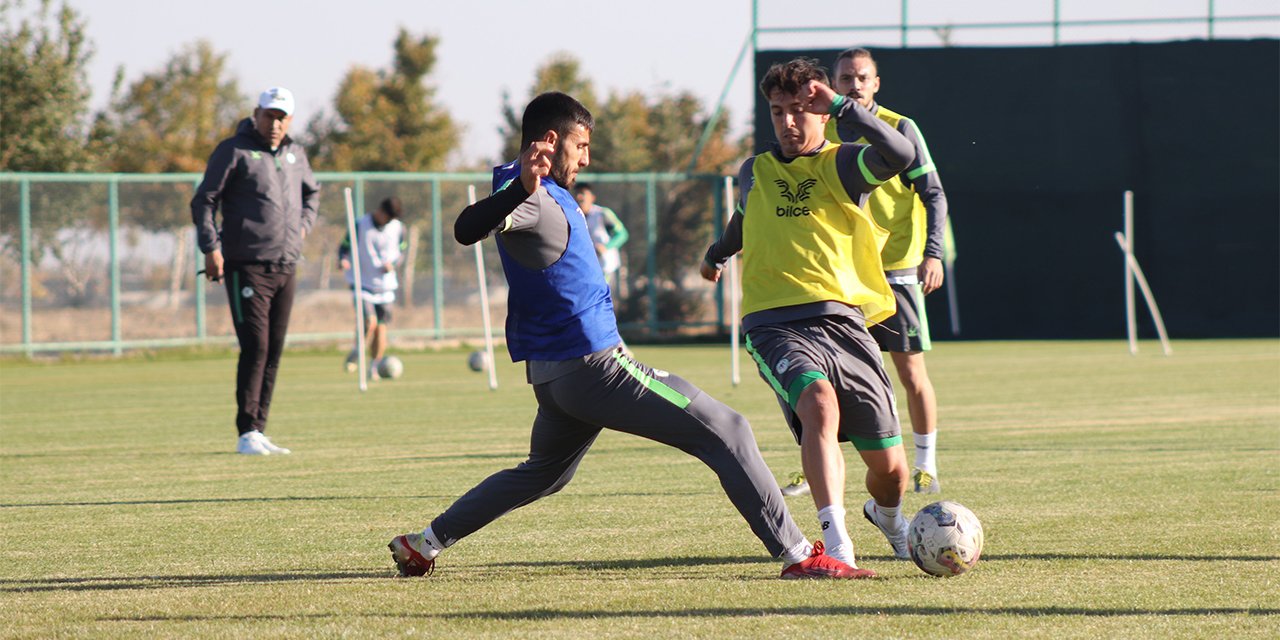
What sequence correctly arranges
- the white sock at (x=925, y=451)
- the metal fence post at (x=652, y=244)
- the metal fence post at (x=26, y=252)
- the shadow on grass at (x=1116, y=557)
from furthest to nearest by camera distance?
the metal fence post at (x=652, y=244) < the metal fence post at (x=26, y=252) < the white sock at (x=925, y=451) < the shadow on grass at (x=1116, y=557)

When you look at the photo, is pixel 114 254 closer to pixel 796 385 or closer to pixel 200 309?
pixel 200 309

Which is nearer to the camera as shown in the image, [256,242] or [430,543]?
[430,543]

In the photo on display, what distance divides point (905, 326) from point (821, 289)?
1.93 metres

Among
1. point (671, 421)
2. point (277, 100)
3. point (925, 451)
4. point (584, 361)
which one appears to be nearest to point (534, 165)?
point (584, 361)

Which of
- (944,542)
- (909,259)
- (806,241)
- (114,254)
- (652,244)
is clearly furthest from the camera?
(652,244)

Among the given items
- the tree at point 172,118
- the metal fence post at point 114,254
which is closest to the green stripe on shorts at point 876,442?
the metal fence post at point 114,254

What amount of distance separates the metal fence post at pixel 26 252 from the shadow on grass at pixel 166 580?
18241mm

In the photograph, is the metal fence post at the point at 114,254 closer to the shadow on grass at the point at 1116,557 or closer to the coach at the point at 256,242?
the coach at the point at 256,242

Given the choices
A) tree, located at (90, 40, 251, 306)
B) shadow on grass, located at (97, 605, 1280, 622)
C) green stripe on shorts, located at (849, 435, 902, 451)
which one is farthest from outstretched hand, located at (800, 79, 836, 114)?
tree, located at (90, 40, 251, 306)

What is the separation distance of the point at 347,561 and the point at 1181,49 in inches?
1013

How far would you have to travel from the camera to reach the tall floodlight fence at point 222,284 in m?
23.2

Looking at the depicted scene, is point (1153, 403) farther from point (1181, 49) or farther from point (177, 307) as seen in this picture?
point (1181, 49)

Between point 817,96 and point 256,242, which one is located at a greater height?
point 817,96

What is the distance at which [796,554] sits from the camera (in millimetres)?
5547
